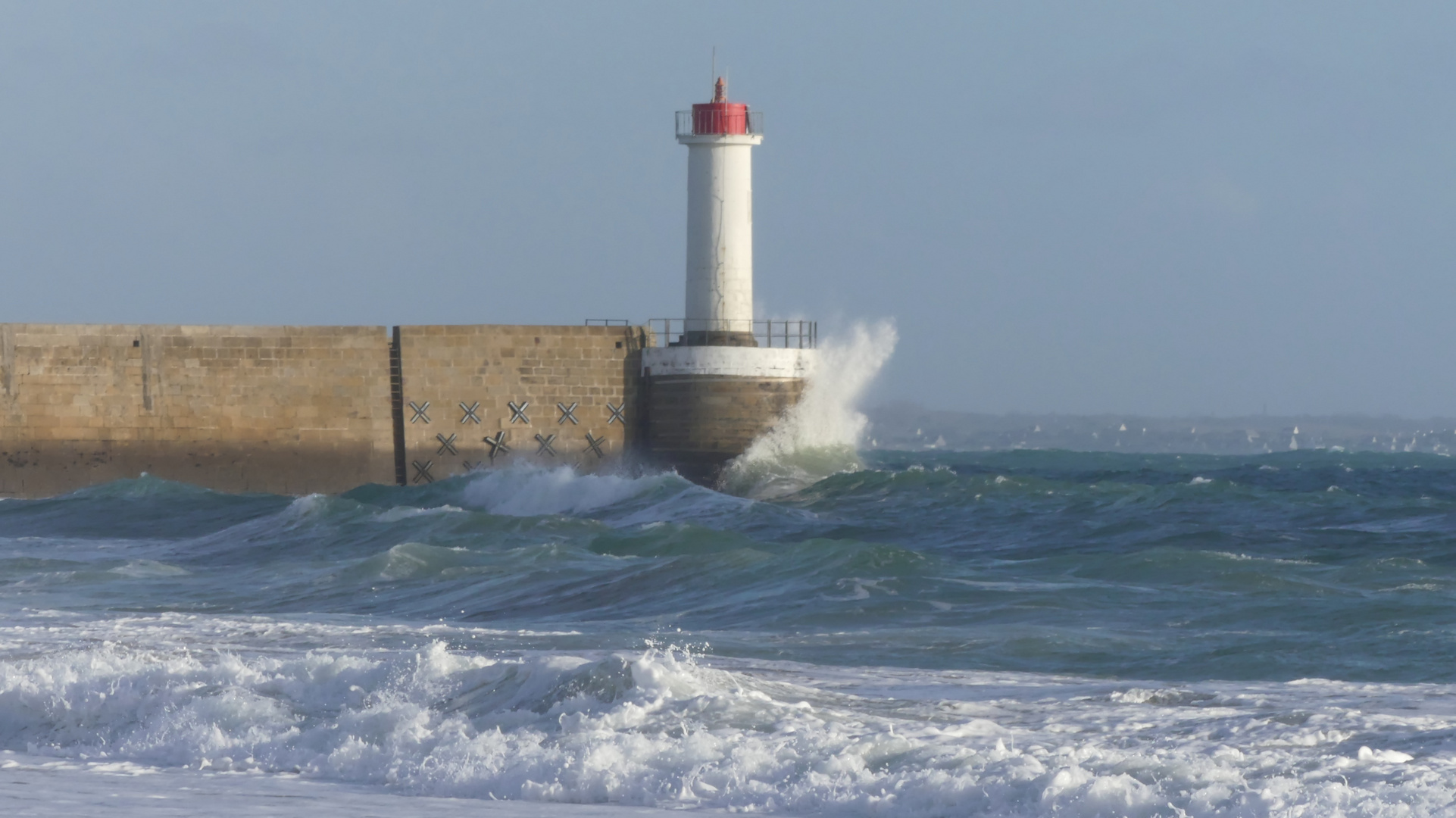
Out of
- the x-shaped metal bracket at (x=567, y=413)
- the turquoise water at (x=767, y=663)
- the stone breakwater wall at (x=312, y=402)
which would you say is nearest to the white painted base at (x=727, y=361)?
the stone breakwater wall at (x=312, y=402)

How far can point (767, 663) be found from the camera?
7.63 metres

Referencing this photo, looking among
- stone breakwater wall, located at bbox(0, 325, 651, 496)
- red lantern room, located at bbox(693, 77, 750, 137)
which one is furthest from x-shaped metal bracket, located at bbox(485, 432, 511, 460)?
red lantern room, located at bbox(693, 77, 750, 137)

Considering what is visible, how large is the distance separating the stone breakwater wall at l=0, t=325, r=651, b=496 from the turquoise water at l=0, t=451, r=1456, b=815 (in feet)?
16.7

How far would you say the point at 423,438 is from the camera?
2122 centimetres

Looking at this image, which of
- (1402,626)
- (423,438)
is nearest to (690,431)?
(423,438)

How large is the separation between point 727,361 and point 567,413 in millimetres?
2328

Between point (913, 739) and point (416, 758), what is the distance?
177 centimetres

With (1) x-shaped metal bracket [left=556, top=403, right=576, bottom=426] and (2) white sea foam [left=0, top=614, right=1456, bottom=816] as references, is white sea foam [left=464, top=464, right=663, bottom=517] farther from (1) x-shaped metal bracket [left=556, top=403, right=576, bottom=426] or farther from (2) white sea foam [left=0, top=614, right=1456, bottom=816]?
(2) white sea foam [left=0, top=614, right=1456, bottom=816]

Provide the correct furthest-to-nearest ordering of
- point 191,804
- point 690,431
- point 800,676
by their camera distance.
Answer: point 690,431, point 800,676, point 191,804

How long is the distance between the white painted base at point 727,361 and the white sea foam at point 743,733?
45.0 ft

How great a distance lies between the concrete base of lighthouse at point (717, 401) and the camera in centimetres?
2098

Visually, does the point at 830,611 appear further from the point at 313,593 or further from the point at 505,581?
the point at 313,593

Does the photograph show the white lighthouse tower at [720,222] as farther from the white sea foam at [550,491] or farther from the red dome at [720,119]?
the white sea foam at [550,491]

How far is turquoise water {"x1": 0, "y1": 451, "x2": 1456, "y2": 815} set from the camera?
5.24 m
